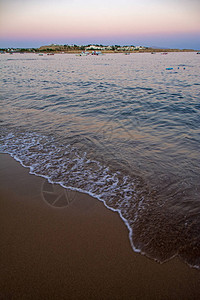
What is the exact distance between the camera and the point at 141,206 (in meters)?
3.54

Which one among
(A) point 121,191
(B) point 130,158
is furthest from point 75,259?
(B) point 130,158

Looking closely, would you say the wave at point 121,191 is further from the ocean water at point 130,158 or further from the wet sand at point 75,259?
the wet sand at point 75,259

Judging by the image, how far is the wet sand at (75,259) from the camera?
221cm

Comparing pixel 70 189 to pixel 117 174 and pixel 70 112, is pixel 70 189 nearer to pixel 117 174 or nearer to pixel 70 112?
pixel 117 174

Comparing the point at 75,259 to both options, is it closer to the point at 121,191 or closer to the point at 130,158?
the point at 121,191

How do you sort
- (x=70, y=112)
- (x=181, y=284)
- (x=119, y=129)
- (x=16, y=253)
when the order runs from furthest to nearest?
1. (x=70, y=112)
2. (x=119, y=129)
3. (x=16, y=253)
4. (x=181, y=284)

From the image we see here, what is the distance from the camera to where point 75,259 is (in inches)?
100

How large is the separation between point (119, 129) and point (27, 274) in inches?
244

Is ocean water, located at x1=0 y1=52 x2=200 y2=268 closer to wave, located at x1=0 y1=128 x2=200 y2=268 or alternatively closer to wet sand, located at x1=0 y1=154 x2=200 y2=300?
wave, located at x1=0 y1=128 x2=200 y2=268

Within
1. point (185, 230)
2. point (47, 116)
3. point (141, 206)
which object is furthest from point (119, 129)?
point (185, 230)

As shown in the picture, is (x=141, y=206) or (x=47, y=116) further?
(x=47, y=116)

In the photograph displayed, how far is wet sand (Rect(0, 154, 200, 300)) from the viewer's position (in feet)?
7.24

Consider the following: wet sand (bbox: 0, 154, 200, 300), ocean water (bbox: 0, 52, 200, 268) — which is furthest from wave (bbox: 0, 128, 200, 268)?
wet sand (bbox: 0, 154, 200, 300)

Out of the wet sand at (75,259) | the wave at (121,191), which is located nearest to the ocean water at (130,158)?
the wave at (121,191)
